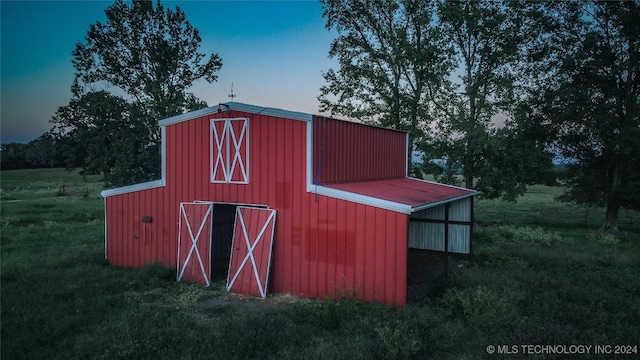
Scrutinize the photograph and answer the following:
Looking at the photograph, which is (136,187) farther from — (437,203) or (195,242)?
(437,203)

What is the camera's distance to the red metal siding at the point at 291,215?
9734 millimetres

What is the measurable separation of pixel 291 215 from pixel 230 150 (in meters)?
3.00

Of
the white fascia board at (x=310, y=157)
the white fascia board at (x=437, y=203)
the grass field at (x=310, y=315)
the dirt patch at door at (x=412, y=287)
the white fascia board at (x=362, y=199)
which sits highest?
the white fascia board at (x=310, y=157)

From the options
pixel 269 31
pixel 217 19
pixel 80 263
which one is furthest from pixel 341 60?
pixel 80 263

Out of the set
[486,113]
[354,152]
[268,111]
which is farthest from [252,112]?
[486,113]

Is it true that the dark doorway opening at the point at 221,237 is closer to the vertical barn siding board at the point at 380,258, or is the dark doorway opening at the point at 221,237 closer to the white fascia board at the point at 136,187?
the white fascia board at the point at 136,187

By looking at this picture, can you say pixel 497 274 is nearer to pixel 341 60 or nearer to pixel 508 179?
pixel 508 179

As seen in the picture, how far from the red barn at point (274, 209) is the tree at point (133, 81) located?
1024 cm

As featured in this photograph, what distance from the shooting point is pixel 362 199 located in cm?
995

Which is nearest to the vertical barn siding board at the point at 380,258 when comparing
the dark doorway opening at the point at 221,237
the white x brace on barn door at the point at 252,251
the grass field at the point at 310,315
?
the grass field at the point at 310,315

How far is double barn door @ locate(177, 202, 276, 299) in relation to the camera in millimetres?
11211

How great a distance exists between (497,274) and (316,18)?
20.8 meters

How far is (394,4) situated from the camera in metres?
24.6

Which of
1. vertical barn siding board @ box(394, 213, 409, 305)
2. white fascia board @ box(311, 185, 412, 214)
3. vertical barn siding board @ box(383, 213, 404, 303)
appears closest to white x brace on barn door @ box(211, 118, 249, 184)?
white fascia board @ box(311, 185, 412, 214)
